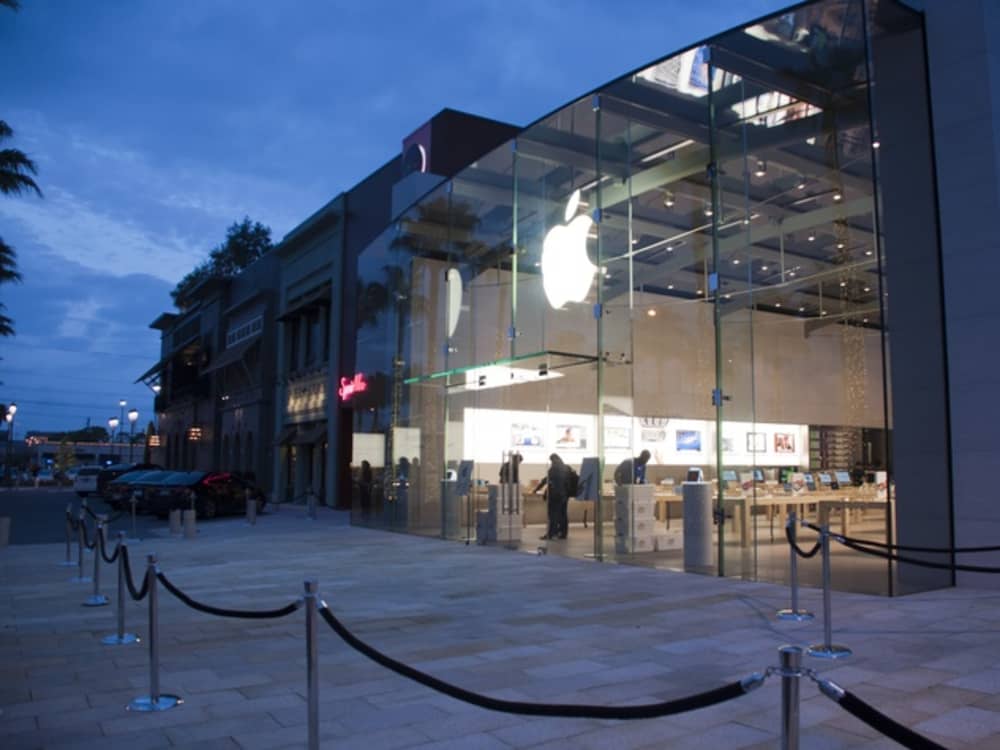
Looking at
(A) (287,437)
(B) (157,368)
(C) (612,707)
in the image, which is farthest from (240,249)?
(C) (612,707)

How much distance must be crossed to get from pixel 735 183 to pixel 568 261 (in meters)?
3.56

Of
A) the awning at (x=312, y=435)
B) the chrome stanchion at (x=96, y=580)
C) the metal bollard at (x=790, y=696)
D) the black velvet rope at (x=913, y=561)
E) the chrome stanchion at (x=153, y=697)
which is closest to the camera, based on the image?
the metal bollard at (x=790, y=696)

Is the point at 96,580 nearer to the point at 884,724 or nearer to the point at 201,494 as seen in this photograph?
the point at 884,724

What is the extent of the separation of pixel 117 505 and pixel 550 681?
76.2ft

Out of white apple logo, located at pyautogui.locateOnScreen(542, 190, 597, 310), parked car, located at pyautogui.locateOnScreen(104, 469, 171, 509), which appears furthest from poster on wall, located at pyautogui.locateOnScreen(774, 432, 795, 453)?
parked car, located at pyautogui.locateOnScreen(104, 469, 171, 509)

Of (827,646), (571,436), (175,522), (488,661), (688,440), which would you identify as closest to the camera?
(488,661)

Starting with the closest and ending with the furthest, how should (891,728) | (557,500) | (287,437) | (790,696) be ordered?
(891,728) < (790,696) < (557,500) < (287,437)

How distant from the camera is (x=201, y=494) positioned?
82.2ft

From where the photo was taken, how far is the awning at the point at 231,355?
139 feet

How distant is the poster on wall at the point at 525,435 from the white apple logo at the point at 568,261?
3617mm

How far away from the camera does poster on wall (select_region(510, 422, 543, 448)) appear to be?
18047 millimetres

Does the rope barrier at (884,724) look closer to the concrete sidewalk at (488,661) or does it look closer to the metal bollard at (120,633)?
the concrete sidewalk at (488,661)

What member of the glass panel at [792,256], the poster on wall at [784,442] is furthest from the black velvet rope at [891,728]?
the poster on wall at [784,442]

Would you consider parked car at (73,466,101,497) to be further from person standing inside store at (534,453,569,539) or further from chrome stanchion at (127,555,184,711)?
chrome stanchion at (127,555,184,711)
